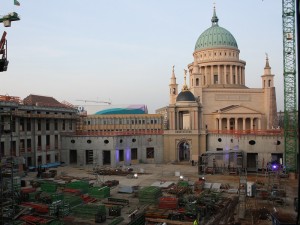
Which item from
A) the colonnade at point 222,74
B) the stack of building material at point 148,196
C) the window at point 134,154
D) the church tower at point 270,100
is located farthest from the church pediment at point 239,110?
the stack of building material at point 148,196

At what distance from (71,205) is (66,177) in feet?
54.3

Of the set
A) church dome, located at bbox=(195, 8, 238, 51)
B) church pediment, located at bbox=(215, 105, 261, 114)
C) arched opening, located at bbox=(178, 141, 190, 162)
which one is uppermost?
church dome, located at bbox=(195, 8, 238, 51)

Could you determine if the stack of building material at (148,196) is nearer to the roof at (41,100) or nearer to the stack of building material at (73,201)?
the stack of building material at (73,201)

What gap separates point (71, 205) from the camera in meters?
29.4

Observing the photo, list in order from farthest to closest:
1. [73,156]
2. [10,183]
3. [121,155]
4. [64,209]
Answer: [73,156], [121,155], [10,183], [64,209]

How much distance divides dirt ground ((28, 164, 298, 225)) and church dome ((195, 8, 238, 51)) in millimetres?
46606

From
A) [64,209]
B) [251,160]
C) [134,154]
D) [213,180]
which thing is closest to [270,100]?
[251,160]

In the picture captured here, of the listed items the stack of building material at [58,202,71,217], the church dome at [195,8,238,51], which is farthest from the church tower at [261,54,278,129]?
the stack of building material at [58,202,71,217]

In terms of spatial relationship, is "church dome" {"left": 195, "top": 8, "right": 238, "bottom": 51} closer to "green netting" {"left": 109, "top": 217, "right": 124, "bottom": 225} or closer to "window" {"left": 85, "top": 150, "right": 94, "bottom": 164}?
"window" {"left": 85, "top": 150, "right": 94, "bottom": 164}

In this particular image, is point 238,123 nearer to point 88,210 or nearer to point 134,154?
point 134,154

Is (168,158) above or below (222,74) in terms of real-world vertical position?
below

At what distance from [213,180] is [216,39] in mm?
58700

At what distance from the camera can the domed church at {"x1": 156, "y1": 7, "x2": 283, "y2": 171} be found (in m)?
53.8

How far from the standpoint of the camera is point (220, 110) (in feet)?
242
